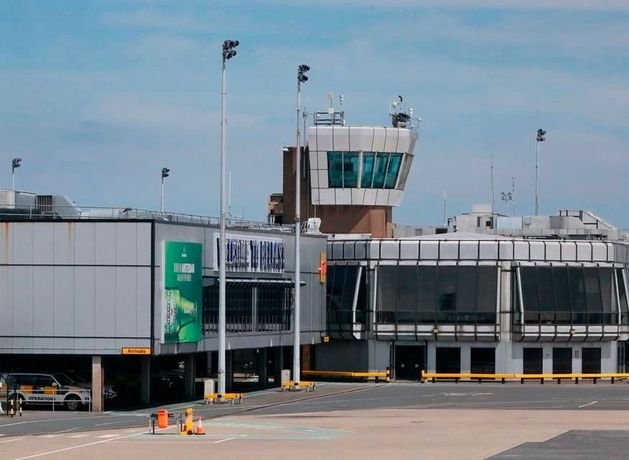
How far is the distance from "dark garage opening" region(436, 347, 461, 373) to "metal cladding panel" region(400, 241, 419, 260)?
6809mm

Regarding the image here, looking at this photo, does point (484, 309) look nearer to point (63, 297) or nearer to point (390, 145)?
point (390, 145)

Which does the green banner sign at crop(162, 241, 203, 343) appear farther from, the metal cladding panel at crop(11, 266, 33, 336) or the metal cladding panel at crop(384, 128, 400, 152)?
the metal cladding panel at crop(384, 128, 400, 152)

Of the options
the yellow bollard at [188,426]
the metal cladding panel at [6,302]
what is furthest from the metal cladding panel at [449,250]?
the yellow bollard at [188,426]

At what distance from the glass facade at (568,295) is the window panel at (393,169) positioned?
1710 centimetres

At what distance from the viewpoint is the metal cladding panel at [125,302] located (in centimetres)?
7431

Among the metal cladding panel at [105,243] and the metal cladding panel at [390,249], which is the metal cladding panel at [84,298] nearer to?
the metal cladding panel at [105,243]

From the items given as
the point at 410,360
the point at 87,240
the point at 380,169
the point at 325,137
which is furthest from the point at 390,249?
the point at 87,240

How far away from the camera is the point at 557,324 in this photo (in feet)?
330

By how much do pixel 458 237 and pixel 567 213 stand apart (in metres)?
38.9

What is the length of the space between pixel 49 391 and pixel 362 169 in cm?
4349

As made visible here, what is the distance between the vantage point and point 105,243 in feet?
245

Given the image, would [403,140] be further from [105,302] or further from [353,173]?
[105,302]

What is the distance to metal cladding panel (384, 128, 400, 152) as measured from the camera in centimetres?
11331

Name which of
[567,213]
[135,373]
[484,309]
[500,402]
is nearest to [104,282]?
[135,373]
